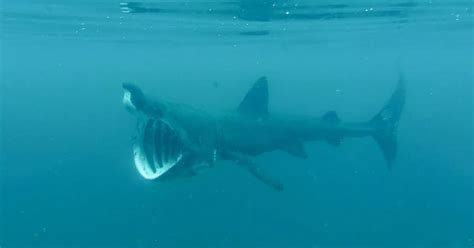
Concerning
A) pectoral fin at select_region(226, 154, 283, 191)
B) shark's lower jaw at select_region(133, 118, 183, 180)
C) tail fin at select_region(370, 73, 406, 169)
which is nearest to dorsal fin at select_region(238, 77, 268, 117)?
pectoral fin at select_region(226, 154, 283, 191)

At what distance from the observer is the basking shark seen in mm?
8414

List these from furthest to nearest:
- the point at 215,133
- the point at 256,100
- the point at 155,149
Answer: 1. the point at 256,100
2. the point at 215,133
3. the point at 155,149

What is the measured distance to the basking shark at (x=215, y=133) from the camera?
27.6 feet

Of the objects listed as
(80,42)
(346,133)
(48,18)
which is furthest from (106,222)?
(80,42)

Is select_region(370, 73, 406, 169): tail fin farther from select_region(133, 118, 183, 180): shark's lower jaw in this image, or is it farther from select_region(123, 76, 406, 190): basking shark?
select_region(133, 118, 183, 180): shark's lower jaw

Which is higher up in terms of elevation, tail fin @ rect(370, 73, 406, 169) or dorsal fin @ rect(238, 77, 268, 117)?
dorsal fin @ rect(238, 77, 268, 117)

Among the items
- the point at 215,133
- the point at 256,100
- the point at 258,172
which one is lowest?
the point at 258,172

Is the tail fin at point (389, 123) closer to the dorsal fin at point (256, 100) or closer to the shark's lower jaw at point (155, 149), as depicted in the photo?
the dorsal fin at point (256, 100)

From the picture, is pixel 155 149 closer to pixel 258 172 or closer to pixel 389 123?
pixel 258 172

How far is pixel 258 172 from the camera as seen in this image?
9570mm

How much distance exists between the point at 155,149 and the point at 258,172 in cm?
183

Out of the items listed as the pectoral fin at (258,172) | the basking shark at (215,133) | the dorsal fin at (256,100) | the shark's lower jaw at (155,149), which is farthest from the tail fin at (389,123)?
the shark's lower jaw at (155,149)

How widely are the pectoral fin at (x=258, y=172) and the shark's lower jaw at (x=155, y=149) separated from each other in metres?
1.21

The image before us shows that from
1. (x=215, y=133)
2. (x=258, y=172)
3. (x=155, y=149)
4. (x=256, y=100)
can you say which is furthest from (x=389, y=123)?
(x=155, y=149)
